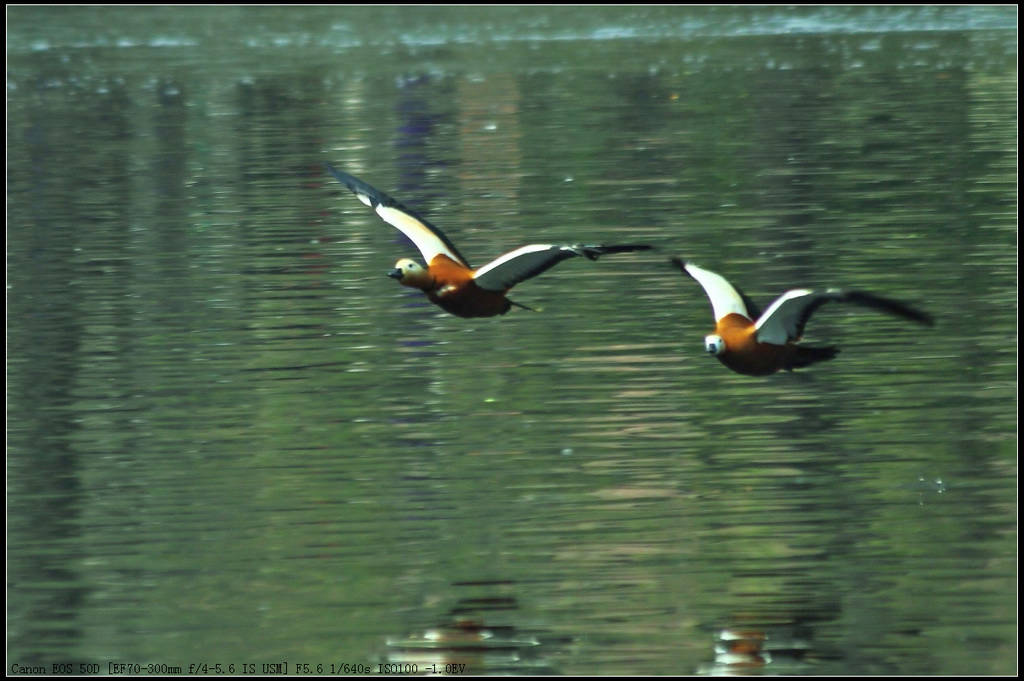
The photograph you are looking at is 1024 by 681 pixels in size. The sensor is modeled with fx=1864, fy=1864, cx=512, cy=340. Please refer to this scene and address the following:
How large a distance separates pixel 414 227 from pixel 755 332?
225 cm

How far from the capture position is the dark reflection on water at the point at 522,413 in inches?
328

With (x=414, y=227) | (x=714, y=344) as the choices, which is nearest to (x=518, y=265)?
(x=414, y=227)

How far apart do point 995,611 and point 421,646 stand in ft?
8.26

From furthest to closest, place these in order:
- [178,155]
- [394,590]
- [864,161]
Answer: [178,155] < [864,161] < [394,590]

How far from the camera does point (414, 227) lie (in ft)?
35.4

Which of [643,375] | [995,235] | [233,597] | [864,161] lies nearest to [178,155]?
[864,161]

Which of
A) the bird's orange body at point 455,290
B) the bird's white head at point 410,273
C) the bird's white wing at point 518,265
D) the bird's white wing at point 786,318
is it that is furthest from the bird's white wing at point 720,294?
the bird's white head at point 410,273

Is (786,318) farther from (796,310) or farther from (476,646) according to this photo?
(476,646)

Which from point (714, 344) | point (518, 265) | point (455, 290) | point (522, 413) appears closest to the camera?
point (714, 344)

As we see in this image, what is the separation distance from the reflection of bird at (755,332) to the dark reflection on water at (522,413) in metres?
0.69

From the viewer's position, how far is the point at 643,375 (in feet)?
39.6

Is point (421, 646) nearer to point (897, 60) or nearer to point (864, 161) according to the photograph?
point (864, 161)

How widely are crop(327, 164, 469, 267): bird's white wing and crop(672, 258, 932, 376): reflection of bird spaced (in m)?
1.52

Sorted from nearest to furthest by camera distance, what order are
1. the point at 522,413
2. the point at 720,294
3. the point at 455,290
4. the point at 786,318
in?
the point at 786,318, the point at 720,294, the point at 455,290, the point at 522,413
